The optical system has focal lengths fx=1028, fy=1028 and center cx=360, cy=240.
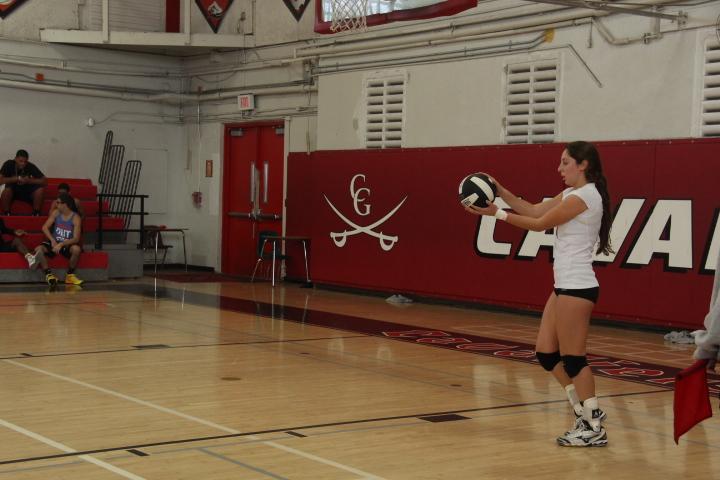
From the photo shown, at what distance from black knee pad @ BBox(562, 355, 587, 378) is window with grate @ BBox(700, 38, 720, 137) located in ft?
19.1

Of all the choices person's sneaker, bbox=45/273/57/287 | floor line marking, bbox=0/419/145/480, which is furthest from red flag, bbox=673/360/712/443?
person's sneaker, bbox=45/273/57/287

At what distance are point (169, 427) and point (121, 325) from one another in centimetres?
510

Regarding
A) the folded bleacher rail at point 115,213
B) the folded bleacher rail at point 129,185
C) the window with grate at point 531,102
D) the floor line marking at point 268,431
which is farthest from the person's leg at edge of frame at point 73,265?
the floor line marking at point 268,431

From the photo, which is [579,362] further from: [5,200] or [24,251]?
[5,200]

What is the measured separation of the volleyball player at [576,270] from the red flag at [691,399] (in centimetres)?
176

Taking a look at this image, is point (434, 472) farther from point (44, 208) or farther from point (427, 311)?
point (44, 208)

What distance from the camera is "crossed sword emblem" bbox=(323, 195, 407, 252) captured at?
14.8 m

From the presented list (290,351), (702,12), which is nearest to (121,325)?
(290,351)

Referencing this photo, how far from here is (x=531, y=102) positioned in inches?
509

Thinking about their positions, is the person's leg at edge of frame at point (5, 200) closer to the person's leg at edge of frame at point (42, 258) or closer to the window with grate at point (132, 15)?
the person's leg at edge of frame at point (42, 258)

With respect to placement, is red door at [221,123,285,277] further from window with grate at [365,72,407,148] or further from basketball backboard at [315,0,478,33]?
basketball backboard at [315,0,478,33]

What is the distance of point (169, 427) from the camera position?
6.12 meters

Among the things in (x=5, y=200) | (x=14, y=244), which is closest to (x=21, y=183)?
(x=5, y=200)

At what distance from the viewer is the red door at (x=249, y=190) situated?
18047 millimetres
